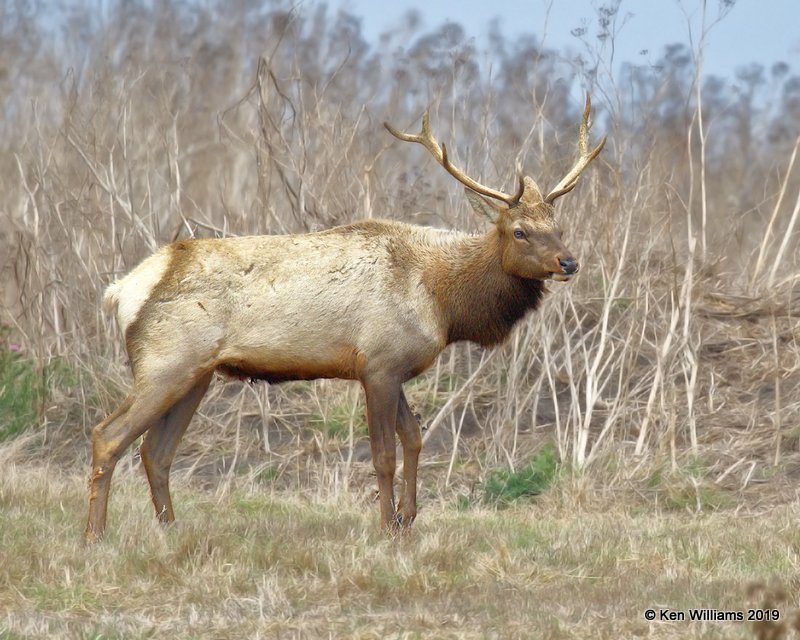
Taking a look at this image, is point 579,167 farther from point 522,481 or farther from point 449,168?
point 522,481

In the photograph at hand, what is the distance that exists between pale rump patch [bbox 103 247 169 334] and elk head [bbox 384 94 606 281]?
1.44 m

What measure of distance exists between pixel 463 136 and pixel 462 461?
236 centimetres

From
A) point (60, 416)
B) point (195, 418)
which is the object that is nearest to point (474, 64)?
point (195, 418)

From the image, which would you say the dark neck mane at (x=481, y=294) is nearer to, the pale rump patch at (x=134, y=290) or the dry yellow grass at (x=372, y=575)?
the dry yellow grass at (x=372, y=575)

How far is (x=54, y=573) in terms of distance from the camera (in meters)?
5.93

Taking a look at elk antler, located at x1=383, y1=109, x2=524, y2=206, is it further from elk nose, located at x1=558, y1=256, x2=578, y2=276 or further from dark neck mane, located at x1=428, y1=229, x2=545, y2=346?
elk nose, located at x1=558, y1=256, x2=578, y2=276

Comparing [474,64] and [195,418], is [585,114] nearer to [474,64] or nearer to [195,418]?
[474,64]

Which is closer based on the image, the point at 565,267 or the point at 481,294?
the point at 565,267

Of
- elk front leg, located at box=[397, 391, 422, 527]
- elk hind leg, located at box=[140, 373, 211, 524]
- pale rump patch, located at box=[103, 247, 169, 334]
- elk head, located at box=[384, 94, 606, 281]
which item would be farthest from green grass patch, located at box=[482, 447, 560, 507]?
pale rump patch, located at box=[103, 247, 169, 334]

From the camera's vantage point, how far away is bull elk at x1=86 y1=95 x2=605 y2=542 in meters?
7.03

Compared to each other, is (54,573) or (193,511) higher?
(54,573)

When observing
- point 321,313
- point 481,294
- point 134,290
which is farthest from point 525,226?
point 134,290

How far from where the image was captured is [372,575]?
5.95m

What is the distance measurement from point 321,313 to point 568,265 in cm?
134
